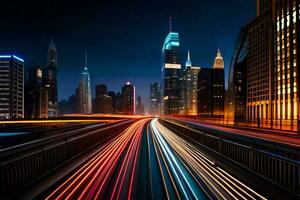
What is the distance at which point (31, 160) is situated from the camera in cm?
933

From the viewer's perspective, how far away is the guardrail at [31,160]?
25.2ft

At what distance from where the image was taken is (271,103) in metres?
98.9

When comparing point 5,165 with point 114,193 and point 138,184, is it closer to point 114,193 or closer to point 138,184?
point 114,193

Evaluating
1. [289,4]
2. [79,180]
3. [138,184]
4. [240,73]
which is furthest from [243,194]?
[240,73]

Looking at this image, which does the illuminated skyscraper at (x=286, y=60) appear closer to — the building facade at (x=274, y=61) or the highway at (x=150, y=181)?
the building facade at (x=274, y=61)

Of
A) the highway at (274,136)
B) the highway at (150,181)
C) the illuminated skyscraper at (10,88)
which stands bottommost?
the highway at (150,181)

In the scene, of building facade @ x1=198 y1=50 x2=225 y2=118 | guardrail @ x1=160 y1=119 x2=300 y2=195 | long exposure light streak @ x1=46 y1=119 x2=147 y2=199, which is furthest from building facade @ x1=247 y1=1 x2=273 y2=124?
long exposure light streak @ x1=46 y1=119 x2=147 y2=199

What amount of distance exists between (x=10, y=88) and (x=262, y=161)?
592ft

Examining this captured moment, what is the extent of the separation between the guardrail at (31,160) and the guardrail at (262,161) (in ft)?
24.4

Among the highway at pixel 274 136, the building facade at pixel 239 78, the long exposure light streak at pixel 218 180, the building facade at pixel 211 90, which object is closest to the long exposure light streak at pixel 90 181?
the long exposure light streak at pixel 218 180

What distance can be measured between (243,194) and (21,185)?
6450mm

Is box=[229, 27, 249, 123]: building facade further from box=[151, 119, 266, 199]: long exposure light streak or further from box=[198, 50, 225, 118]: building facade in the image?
box=[151, 119, 266, 199]: long exposure light streak

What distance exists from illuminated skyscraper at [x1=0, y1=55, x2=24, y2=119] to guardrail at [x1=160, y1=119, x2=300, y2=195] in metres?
169

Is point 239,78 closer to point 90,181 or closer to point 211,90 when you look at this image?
point 211,90
